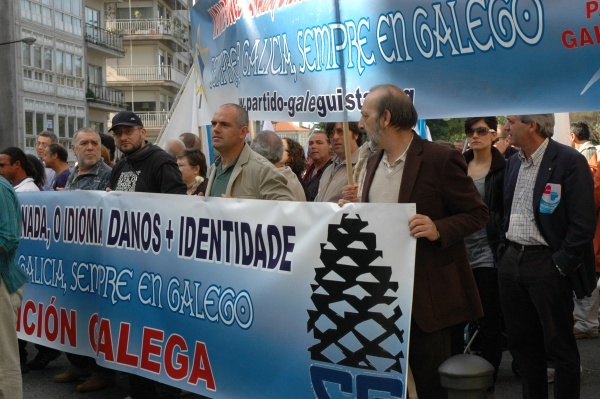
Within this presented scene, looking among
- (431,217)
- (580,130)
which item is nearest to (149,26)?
(580,130)

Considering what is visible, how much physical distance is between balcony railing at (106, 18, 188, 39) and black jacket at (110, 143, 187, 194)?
6358 centimetres

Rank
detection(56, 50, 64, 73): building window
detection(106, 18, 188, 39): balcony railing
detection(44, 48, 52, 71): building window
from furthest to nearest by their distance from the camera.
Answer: detection(106, 18, 188, 39): balcony railing < detection(56, 50, 64, 73): building window < detection(44, 48, 52, 71): building window

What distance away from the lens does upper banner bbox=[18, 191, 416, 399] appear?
4.30 meters

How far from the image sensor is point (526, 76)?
15.0ft

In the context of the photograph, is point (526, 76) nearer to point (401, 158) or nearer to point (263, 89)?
point (401, 158)

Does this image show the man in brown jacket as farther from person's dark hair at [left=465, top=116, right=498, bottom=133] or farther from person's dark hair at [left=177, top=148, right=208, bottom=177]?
person's dark hair at [left=177, top=148, right=208, bottom=177]

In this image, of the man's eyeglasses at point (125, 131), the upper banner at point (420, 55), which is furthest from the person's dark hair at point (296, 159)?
the man's eyeglasses at point (125, 131)

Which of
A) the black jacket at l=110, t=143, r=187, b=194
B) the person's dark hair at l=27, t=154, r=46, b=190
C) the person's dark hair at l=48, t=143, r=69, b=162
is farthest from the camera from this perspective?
the person's dark hair at l=48, t=143, r=69, b=162

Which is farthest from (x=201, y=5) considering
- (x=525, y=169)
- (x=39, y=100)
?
(x=39, y=100)

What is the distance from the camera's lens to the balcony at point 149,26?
7026 cm

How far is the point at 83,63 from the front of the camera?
5747cm

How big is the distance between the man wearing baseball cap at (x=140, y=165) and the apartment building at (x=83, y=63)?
3097cm

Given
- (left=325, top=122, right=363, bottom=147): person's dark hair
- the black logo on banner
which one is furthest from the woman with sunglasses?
the black logo on banner

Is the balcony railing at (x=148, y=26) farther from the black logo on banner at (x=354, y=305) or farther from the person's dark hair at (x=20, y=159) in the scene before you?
the black logo on banner at (x=354, y=305)
